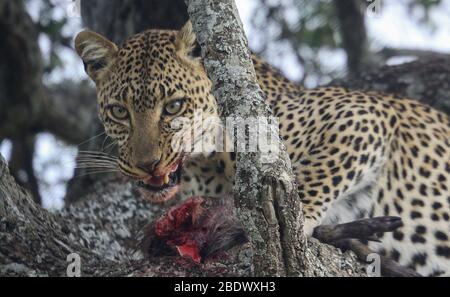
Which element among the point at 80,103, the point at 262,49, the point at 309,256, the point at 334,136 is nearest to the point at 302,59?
the point at 262,49

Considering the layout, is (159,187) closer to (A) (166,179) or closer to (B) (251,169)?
(A) (166,179)

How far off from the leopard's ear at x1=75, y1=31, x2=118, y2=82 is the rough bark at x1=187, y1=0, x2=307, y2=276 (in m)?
1.82

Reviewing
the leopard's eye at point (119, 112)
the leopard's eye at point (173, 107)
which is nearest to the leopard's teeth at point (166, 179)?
the leopard's eye at point (173, 107)

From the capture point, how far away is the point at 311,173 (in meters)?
6.99

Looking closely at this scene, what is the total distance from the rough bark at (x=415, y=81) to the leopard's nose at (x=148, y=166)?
366cm

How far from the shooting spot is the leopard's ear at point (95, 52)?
7.13 meters

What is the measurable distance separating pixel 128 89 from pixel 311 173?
54.6 inches

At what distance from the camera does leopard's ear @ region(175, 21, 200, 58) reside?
7016 millimetres

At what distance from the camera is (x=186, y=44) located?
7.05 metres

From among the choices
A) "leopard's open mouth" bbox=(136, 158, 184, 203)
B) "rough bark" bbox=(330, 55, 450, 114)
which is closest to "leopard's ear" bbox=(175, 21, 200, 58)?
"leopard's open mouth" bbox=(136, 158, 184, 203)

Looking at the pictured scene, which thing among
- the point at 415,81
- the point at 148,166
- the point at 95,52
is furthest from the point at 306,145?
the point at 415,81

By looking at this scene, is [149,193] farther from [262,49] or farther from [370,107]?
[262,49]

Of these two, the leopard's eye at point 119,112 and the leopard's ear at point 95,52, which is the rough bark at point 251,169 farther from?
the leopard's ear at point 95,52
